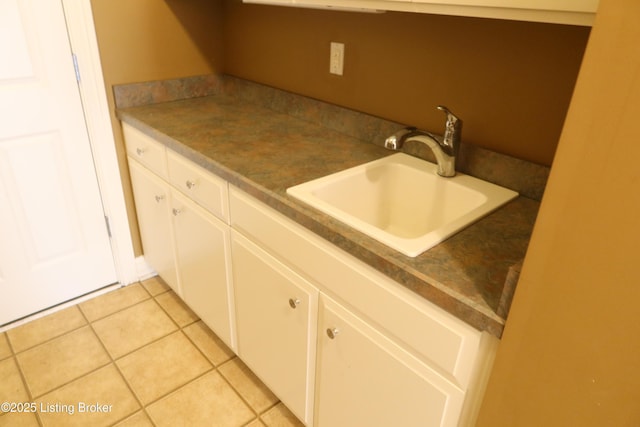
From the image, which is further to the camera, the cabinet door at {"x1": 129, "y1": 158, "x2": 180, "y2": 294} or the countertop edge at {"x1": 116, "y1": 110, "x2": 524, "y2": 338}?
the cabinet door at {"x1": 129, "y1": 158, "x2": 180, "y2": 294}

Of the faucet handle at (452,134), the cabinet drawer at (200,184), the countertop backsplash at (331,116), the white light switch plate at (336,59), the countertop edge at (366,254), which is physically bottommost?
the cabinet drawer at (200,184)

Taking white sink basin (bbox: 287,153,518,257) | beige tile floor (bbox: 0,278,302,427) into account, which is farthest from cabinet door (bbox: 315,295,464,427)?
beige tile floor (bbox: 0,278,302,427)

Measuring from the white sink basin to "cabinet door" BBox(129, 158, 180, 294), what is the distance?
0.79 m

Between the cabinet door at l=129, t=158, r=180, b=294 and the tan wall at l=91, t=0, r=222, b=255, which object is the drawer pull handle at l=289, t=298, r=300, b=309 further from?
the tan wall at l=91, t=0, r=222, b=255

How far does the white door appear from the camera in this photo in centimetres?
164

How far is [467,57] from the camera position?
1304 millimetres

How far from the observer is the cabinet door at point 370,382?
3.09 ft

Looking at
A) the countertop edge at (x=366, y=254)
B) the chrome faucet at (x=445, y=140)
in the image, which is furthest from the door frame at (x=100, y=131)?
the chrome faucet at (x=445, y=140)

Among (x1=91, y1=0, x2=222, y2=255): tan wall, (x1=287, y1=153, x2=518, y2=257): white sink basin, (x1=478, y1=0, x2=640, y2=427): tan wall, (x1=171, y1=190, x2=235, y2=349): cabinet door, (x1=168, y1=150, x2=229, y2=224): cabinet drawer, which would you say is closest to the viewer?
(x1=478, y1=0, x2=640, y2=427): tan wall

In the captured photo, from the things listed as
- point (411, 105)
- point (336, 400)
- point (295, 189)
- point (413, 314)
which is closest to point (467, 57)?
point (411, 105)

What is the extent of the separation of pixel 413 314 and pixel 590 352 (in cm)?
33

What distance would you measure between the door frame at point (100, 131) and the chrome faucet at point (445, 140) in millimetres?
1301

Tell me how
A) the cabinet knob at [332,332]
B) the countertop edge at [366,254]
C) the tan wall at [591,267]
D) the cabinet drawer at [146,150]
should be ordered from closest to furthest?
the tan wall at [591,267]
the countertop edge at [366,254]
the cabinet knob at [332,332]
the cabinet drawer at [146,150]

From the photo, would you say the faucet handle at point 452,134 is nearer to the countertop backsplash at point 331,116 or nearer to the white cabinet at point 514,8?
the countertop backsplash at point 331,116
